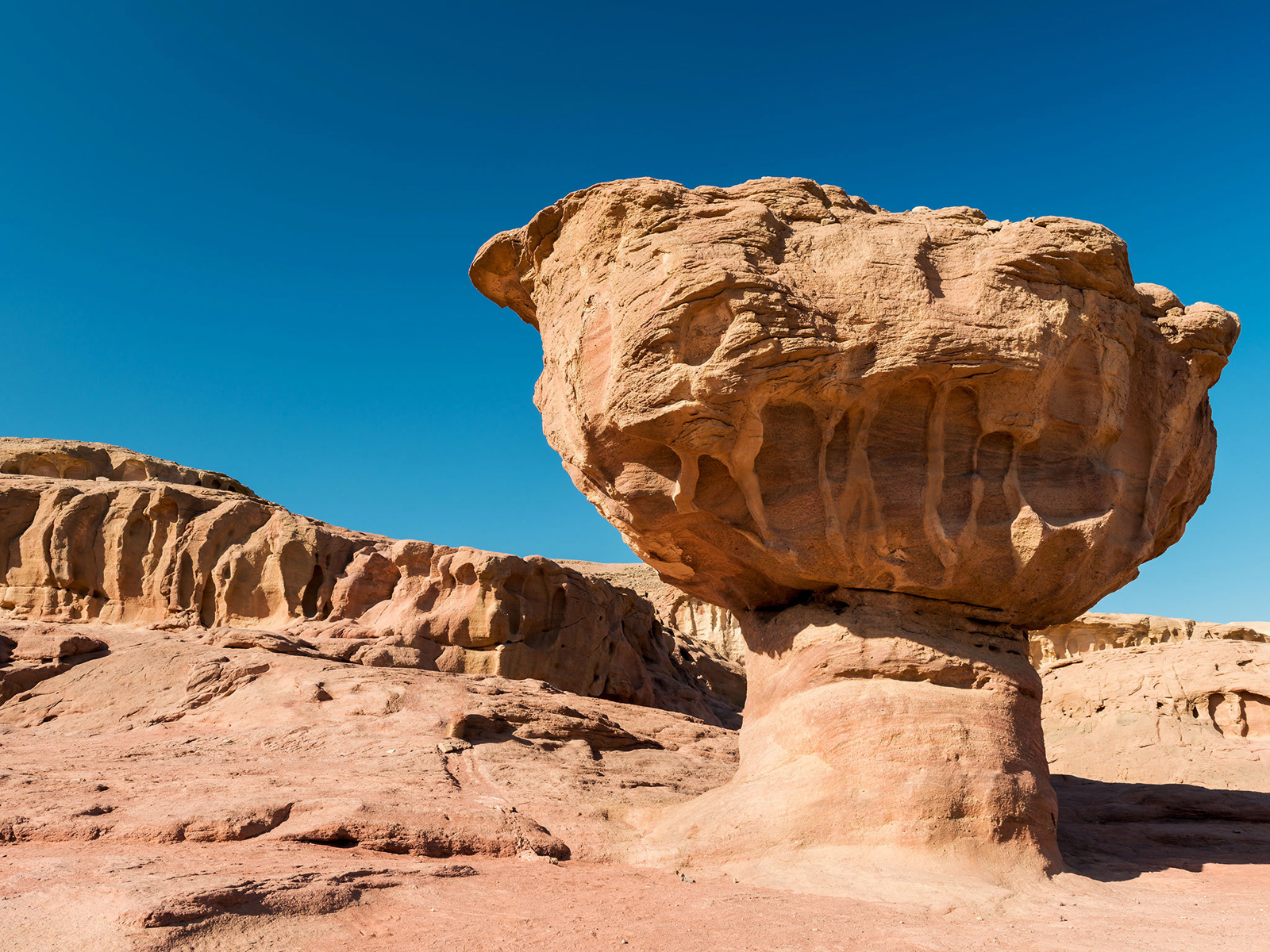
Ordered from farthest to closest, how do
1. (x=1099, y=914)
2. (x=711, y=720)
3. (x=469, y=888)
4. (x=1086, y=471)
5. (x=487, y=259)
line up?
(x=711, y=720)
(x=487, y=259)
(x=1086, y=471)
(x=1099, y=914)
(x=469, y=888)

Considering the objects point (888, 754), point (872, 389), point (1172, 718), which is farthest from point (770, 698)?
A: point (1172, 718)

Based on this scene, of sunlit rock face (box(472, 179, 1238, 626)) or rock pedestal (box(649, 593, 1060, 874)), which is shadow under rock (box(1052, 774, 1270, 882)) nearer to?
rock pedestal (box(649, 593, 1060, 874))

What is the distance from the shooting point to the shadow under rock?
7.88 meters

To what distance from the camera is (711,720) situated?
64.7ft

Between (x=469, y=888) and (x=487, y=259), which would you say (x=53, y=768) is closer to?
(x=469, y=888)

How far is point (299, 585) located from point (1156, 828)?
626 inches

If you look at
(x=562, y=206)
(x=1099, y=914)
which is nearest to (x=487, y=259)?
(x=562, y=206)

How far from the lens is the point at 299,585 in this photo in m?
18.1

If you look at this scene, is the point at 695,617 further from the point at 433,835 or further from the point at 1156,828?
the point at 433,835

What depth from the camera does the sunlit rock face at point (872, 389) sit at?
7.16 m

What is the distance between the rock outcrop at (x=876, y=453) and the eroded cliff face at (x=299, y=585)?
353 inches

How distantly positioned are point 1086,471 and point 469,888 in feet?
21.3

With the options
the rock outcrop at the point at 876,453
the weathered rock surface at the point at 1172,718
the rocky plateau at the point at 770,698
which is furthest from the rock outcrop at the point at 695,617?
the rock outcrop at the point at 876,453

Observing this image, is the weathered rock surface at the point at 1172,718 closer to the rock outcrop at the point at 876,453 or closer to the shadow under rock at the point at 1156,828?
the shadow under rock at the point at 1156,828
